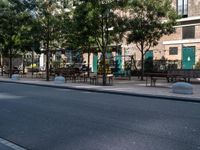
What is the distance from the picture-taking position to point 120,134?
845cm

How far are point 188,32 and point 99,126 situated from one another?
30653mm

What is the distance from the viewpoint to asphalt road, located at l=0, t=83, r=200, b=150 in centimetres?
754

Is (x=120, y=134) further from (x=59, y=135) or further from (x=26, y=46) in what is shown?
(x=26, y=46)

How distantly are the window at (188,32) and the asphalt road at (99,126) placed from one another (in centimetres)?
2569

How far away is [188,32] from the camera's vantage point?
38.3 metres

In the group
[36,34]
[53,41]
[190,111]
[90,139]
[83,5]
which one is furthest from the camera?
[53,41]

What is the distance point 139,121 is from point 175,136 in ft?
6.77

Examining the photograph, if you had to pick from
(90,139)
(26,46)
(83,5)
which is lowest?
(90,139)

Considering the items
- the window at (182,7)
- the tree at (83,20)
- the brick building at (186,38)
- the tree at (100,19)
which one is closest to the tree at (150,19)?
the tree at (100,19)

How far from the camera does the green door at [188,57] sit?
3769 centimetres

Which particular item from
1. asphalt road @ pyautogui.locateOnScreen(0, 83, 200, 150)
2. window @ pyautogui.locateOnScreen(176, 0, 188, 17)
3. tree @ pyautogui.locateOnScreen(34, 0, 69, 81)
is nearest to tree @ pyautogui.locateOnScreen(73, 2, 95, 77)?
tree @ pyautogui.locateOnScreen(34, 0, 69, 81)

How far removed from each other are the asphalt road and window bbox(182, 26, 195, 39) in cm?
2569

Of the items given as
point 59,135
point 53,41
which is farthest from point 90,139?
point 53,41

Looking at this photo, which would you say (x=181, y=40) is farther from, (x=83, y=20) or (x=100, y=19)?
(x=83, y=20)
